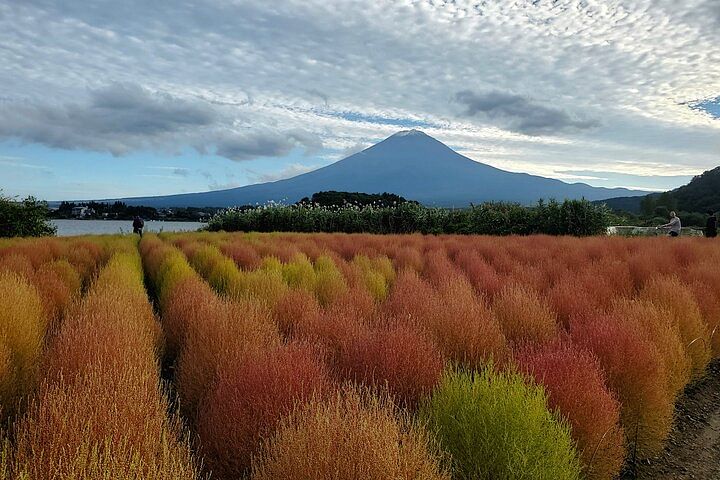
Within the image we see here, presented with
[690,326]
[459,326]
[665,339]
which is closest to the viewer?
[459,326]

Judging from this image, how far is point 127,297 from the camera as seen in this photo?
4781 millimetres

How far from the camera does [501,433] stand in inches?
91.5

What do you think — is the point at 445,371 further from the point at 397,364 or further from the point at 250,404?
the point at 250,404

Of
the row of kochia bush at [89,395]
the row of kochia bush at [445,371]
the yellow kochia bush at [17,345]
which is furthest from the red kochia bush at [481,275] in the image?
the yellow kochia bush at [17,345]

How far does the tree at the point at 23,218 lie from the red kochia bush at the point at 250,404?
20.3m

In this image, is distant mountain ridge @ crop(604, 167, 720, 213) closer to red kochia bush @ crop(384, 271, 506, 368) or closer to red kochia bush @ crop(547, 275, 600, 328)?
red kochia bush @ crop(547, 275, 600, 328)

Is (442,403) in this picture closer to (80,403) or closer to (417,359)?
(417,359)

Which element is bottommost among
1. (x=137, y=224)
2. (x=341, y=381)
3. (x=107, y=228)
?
(x=341, y=381)

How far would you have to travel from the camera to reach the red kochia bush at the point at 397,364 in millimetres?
3051

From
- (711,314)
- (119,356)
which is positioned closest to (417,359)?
(119,356)

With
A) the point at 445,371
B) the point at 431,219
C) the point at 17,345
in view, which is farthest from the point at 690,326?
the point at 431,219

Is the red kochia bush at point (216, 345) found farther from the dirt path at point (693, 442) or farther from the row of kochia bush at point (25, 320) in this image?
the dirt path at point (693, 442)

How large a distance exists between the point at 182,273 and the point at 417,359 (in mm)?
4878

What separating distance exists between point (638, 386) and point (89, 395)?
3.58m
